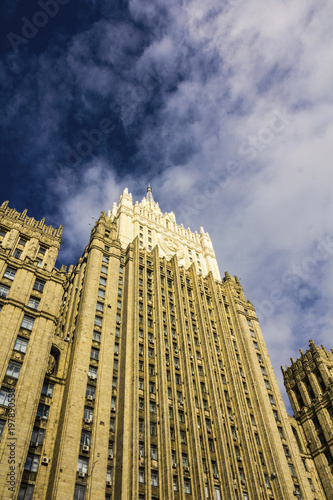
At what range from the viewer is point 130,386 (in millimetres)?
48562

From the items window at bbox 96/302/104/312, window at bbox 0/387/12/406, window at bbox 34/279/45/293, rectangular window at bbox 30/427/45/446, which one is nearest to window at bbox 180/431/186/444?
rectangular window at bbox 30/427/45/446

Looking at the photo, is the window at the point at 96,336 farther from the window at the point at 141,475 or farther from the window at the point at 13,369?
the window at the point at 141,475

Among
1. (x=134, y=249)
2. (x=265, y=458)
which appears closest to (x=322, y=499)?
(x=265, y=458)

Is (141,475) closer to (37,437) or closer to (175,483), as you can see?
(175,483)

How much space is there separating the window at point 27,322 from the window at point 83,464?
42.5 ft

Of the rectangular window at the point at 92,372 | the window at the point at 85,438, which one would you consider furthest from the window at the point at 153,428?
the rectangular window at the point at 92,372

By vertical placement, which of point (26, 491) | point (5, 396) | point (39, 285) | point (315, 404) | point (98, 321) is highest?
point (98, 321)

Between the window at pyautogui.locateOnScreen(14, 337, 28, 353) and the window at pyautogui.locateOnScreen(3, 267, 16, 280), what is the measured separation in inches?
299

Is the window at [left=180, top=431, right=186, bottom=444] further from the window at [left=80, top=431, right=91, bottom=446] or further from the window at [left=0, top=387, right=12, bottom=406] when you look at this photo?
the window at [left=0, top=387, right=12, bottom=406]

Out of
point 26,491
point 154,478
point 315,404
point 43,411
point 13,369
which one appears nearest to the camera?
point 26,491

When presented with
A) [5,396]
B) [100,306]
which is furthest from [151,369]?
[5,396]

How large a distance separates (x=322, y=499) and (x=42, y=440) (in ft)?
119

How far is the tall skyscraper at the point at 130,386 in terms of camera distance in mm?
39500

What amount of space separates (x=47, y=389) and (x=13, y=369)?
22.7ft
